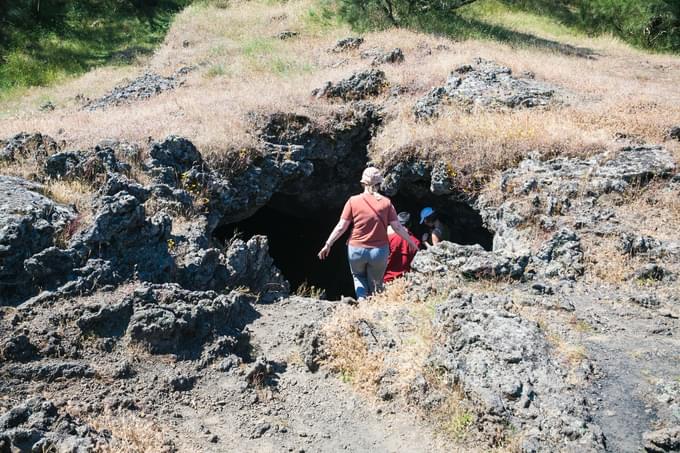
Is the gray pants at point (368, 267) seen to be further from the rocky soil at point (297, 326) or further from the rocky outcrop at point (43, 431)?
the rocky outcrop at point (43, 431)

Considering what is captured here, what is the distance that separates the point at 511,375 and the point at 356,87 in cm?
1027

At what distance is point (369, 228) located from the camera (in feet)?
28.3

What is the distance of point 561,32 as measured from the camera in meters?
28.8

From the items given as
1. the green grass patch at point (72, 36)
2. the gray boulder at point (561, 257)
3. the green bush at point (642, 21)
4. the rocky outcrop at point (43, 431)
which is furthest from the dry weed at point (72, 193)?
the green bush at point (642, 21)

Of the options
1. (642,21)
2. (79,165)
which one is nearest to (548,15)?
(642,21)

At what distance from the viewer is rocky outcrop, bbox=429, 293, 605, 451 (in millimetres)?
5375

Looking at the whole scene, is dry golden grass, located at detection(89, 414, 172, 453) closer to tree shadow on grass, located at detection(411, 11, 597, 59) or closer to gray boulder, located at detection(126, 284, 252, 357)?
gray boulder, located at detection(126, 284, 252, 357)

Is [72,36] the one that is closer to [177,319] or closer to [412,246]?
[412,246]

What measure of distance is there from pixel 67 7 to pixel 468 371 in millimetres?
28182

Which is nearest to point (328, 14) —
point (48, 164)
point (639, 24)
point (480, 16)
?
point (480, 16)

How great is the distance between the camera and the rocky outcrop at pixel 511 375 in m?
5.38

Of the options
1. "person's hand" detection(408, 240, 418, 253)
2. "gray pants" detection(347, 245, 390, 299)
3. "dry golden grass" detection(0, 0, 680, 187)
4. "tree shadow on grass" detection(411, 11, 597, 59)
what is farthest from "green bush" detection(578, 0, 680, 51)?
"gray pants" detection(347, 245, 390, 299)

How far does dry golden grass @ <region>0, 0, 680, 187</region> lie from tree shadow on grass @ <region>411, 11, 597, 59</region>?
117 cm

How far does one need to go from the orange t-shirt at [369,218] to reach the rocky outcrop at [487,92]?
5.28m
